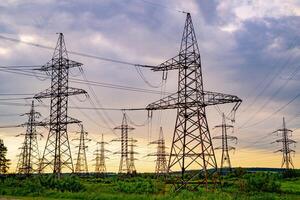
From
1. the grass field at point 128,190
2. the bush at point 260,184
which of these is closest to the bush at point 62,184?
the grass field at point 128,190

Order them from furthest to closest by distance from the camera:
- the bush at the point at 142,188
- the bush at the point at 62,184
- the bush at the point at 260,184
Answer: the bush at the point at 260,184
the bush at the point at 62,184
the bush at the point at 142,188

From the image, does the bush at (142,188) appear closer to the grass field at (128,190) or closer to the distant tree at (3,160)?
the grass field at (128,190)

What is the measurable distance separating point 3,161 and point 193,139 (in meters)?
81.8

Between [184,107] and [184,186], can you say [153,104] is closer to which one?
[184,107]

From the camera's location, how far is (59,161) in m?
47.4

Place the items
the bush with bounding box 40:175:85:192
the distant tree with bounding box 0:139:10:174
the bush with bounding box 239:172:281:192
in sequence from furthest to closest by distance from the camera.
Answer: the distant tree with bounding box 0:139:10:174 < the bush with bounding box 239:172:281:192 < the bush with bounding box 40:175:85:192

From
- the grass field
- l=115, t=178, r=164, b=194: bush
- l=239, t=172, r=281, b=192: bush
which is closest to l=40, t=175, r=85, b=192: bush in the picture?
the grass field

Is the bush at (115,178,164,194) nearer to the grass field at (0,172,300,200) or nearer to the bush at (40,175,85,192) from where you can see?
the grass field at (0,172,300,200)

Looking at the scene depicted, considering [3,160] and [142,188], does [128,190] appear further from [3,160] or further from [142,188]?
[3,160]

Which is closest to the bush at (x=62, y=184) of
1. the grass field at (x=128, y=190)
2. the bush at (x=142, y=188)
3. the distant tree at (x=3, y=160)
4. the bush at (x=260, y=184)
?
the grass field at (x=128, y=190)

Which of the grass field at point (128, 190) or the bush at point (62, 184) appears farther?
the bush at point (62, 184)

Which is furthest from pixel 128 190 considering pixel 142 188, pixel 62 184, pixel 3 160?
pixel 3 160

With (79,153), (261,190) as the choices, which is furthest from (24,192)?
(79,153)

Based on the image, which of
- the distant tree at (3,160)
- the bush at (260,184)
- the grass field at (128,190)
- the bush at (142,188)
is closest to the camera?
the grass field at (128,190)
